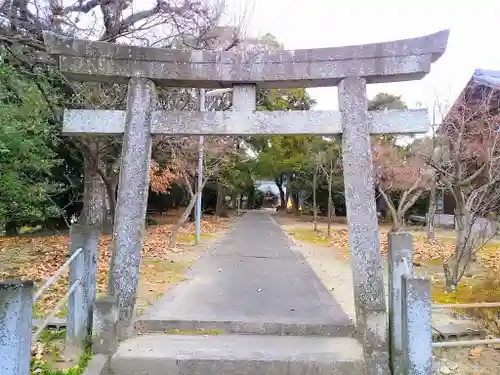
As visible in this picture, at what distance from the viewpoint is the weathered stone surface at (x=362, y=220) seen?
14.4ft

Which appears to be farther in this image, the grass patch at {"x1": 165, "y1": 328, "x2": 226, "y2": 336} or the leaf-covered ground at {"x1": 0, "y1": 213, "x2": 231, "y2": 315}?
the leaf-covered ground at {"x1": 0, "y1": 213, "x2": 231, "y2": 315}

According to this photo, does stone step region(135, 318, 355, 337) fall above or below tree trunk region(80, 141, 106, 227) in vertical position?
below

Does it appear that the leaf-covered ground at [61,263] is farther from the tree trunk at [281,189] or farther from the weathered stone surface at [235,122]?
the tree trunk at [281,189]

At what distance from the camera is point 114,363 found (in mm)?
4215

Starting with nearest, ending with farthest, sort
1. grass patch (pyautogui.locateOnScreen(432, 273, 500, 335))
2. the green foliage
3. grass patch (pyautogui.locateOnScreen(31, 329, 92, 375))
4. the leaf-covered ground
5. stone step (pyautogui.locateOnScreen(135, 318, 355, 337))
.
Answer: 1. grass patch (pyautogui.locateOnScreen(31, 329, 92, 375))
2. stone step (pyautogui.locateOnScreen(135, 318, 355, 337))
3. grass patch (pyautogui.locateOnScreen(432, 273, 500, 335))
4. the green foliage
5. the leaf-covered ground

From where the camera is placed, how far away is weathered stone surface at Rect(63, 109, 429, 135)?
190 inches

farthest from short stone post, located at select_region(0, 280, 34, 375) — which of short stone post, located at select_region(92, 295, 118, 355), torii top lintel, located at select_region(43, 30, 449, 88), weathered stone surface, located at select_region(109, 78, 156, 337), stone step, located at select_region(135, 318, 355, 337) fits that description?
torii top lintel, located at select_region(43, 30, 449, 88)

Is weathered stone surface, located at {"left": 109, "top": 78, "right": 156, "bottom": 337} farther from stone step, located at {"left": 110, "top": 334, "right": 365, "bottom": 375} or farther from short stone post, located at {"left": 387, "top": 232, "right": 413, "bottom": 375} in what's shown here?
short stone post, located at {"left": 387, "top": 232, "right": 413, "bottom": 375}

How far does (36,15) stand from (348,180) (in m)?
6.33

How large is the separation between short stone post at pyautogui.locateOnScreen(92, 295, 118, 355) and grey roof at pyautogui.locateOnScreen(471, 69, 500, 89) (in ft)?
45.5

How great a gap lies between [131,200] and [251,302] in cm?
273

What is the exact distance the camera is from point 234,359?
13.8 feet

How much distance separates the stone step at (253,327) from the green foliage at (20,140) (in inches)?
138

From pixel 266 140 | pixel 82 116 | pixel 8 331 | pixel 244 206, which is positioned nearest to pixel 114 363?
pixel 8 331
